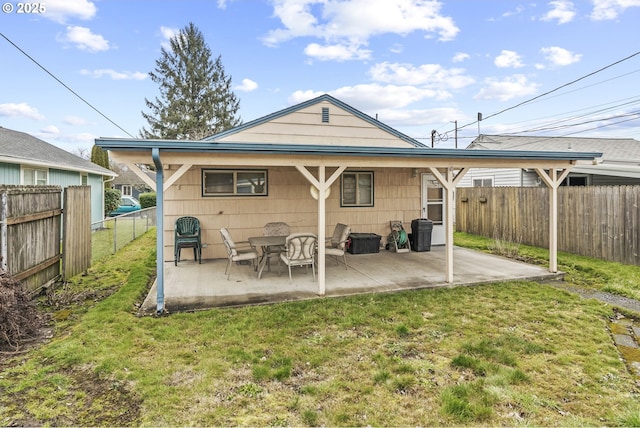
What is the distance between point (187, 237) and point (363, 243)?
4.07m

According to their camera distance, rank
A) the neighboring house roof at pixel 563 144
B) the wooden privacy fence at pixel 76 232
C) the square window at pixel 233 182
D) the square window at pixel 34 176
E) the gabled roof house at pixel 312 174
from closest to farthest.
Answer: the gabled roof house at pixel 312 174, the wooden privacy fence at pixel 76 232, the square window at pixel 233 182, the square window at pixel 34 176, the neighboring house roof at pixel 563 144

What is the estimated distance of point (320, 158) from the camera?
17.6 ft

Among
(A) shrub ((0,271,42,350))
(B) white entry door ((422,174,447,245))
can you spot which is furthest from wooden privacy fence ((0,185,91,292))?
(B) white entry door ((422,174,447,245))

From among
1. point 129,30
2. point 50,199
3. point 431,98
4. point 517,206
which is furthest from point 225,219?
point 431,98

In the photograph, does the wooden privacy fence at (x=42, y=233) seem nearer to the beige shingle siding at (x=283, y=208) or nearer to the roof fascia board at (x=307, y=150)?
the beige shingle siding at (x=283, y=208)

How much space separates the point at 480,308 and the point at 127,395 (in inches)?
168

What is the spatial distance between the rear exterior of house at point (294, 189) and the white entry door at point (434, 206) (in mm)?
197

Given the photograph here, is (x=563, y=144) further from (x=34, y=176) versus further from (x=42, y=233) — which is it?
(x=34, y=176)

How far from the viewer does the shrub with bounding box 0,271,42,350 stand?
368 cm

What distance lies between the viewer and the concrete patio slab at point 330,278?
5.27m

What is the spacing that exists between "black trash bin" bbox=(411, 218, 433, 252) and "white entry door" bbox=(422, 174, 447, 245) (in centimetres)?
51

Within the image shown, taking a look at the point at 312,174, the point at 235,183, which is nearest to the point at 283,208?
the point at 312,174

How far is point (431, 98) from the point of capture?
2475 centimetres

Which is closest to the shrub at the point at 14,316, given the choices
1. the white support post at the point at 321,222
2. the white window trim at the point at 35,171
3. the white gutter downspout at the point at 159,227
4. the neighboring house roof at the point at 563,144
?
the white gutter downspout at the point at 159,227
